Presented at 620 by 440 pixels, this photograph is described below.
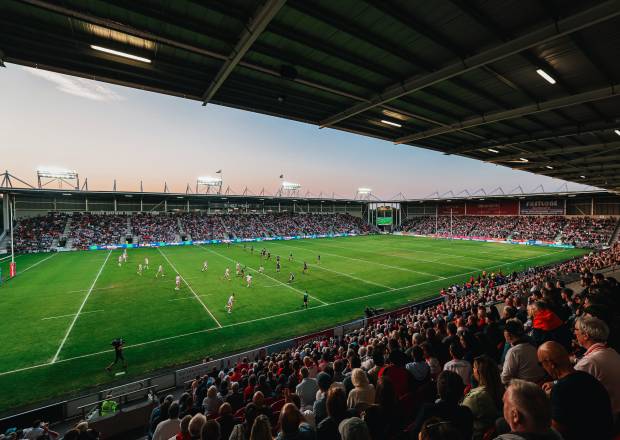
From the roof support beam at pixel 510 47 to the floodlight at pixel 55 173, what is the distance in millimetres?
72589

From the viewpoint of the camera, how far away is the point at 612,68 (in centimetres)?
854

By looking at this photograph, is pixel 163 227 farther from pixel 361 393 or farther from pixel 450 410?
pixel 450 410

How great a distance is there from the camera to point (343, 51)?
26.9ft

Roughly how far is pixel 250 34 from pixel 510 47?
254 inches

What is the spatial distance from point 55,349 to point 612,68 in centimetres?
2438

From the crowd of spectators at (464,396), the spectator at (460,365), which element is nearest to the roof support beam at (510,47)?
the crowd of spectators at (464,396)

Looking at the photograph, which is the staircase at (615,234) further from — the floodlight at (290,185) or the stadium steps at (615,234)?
the floodlight at (290,185)

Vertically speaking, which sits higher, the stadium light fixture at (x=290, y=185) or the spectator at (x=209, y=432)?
the stadium light fixture at (x=290, y=185)

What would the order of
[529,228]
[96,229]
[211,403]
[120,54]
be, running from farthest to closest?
[529,228], [96,229], [120,54], [211,403]

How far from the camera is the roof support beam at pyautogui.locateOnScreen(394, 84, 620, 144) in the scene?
371 inches

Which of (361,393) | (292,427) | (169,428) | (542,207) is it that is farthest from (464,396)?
(542,207)

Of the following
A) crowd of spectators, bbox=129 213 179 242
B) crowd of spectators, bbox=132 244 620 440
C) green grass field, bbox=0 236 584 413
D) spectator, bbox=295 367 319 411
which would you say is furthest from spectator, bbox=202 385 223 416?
crowd of spectators, bbox=129 213 179 242

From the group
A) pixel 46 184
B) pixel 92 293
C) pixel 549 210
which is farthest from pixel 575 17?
pixel 46 184

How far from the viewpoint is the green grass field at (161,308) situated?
12.3 metres
